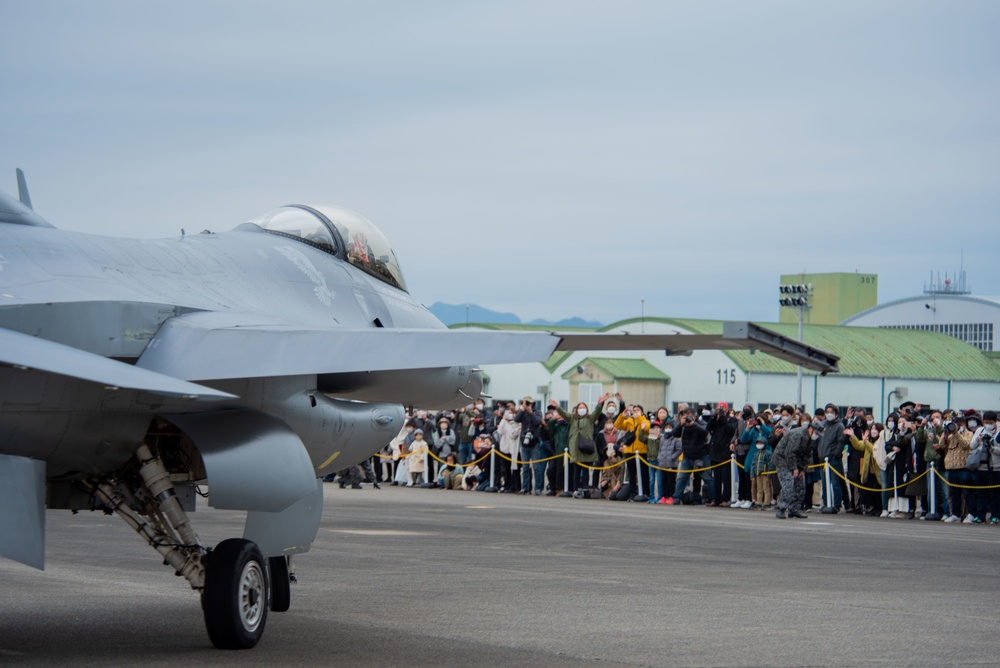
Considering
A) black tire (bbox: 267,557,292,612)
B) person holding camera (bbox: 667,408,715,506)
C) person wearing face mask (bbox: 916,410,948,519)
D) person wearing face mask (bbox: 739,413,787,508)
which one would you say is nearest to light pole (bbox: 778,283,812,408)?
person holding camera (bbox: 667,408,715,506)

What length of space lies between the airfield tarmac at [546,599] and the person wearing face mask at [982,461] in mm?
2617

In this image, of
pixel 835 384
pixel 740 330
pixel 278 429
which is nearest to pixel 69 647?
pixel 278 429

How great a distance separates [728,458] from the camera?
26.9 metres

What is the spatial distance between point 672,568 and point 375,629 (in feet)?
18.5

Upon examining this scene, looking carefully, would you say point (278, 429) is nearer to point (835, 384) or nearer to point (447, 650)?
point (447, 650)

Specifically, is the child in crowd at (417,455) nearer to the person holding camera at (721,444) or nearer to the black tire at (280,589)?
the person holding camera at (721,444)

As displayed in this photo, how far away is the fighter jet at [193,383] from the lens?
7.98 m

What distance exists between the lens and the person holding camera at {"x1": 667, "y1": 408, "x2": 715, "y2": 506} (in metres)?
26.9

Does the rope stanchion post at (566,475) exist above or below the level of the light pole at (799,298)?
below

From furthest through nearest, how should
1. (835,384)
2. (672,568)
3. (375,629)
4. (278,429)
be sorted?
(835,384)
(672,568)
(375,629)
(278,429)

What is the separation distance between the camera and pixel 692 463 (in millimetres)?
27547

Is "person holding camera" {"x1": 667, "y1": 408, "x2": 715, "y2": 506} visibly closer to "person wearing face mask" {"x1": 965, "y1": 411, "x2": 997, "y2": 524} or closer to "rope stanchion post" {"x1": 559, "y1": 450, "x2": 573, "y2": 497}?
"rope stanchion post" {"x1": 559, "y1": 450, "x2": 573, "y2": 497}

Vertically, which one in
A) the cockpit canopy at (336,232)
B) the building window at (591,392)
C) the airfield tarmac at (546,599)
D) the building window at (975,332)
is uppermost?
the building window at (975,332)

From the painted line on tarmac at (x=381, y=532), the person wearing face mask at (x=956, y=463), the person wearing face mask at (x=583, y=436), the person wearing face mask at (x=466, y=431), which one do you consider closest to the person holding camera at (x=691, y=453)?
the person wearing face mask at (x=583, y=436)
